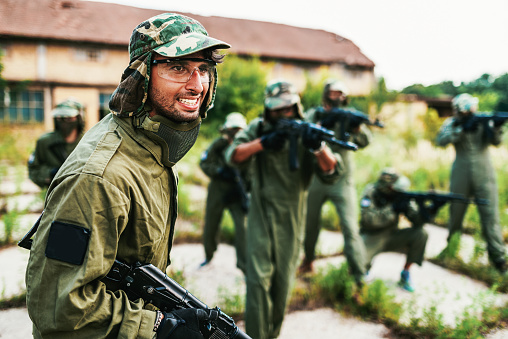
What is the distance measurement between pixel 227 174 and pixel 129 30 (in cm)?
1671

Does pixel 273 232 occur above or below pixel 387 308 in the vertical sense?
above

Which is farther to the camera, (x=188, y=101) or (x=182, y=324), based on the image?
(x=188, y=101)

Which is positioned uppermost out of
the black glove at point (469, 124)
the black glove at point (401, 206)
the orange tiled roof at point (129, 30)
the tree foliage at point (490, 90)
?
the orange tiled roof at point (129, 30)

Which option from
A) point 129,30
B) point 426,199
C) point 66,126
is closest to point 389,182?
point 426,199

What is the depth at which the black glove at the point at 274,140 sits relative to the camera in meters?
3.12

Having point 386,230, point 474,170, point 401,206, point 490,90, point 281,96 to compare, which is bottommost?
point 386,230

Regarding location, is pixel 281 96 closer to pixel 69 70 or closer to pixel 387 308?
pixel 387 308

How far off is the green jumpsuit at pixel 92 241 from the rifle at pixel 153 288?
4cm

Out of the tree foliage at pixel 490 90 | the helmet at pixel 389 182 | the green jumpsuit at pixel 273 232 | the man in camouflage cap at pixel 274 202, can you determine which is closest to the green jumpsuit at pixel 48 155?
the man in camouflage cap at pixel 274 202

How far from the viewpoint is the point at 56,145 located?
442 cm

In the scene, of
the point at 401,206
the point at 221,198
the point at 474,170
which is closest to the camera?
the point at 401,206

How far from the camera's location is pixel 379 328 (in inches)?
143

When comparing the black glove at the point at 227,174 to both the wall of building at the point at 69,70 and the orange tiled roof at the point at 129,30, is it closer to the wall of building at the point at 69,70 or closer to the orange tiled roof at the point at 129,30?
the orange tiled roof at the point at 129,30

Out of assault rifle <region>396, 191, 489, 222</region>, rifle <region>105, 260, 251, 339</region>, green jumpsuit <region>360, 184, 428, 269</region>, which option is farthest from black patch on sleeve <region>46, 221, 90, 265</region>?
assault rifle <region>396, 191, 489, 222</region>
